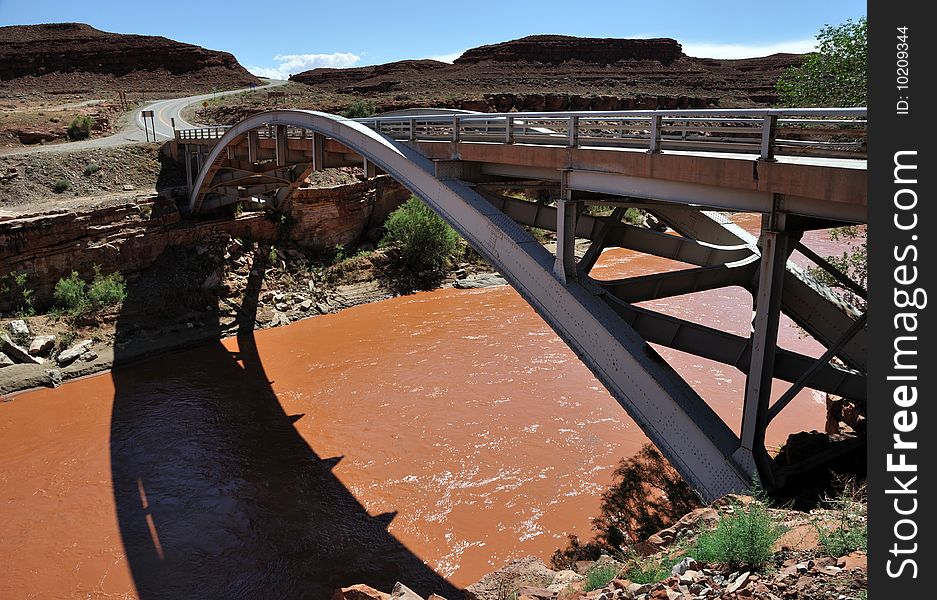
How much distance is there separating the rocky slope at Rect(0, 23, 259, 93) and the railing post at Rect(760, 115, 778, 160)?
68.0m

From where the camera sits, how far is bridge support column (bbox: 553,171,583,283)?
7.97m

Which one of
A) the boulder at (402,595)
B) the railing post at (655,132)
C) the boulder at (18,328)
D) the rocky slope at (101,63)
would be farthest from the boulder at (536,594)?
the rocky slope at (101,63)

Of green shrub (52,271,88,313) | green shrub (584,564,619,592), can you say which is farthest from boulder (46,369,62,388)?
green shrub (584,564,619,592)

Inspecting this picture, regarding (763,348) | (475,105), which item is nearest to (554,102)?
(475,105)

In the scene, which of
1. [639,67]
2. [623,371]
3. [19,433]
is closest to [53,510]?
[19,433]

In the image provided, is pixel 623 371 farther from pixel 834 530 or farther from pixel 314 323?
pixel 314 323

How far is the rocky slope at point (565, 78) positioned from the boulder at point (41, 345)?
103ft

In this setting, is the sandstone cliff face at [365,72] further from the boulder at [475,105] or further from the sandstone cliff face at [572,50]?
the boulder at [475,105]

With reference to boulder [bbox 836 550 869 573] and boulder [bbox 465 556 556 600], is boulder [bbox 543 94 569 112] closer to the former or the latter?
boulder [bbox 465 556 556 600]

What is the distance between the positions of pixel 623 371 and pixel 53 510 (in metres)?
10.4

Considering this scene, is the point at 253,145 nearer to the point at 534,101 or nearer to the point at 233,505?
the point at 233,505

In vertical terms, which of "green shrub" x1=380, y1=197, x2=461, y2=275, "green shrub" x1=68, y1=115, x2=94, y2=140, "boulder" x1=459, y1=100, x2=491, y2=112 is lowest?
"green shrub" x1=380, y1=197, x2=461, y2=275

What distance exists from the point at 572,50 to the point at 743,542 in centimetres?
8962

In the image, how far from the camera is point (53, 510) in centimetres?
1147
